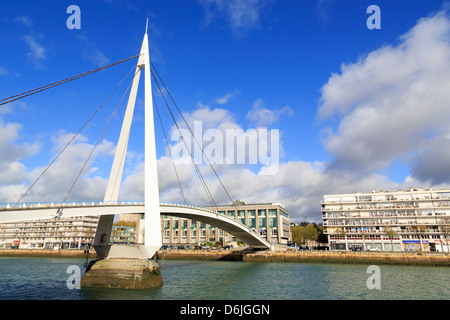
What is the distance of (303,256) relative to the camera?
5272 centimetres

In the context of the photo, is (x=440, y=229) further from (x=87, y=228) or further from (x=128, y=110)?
(x=87, y=228)

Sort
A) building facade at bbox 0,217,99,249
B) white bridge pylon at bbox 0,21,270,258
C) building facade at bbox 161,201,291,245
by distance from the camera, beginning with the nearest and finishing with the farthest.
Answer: white bridge pylon at bbox 0,21,270,258, building facade at bbox 161,201,291,245, building facade at bbox 0,217,99,249

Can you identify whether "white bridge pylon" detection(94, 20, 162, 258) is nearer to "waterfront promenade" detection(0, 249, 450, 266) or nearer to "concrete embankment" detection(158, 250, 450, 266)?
"waterfront promenade" detection(0, 249, 450, 266)

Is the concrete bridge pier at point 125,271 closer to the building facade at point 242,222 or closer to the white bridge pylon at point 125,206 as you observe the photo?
the white bridge pylon at point 125,206

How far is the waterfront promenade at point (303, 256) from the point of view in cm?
4547

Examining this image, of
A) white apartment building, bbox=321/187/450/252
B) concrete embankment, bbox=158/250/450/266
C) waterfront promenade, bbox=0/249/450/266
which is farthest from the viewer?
white apartment building, bbox=321/187/450/252

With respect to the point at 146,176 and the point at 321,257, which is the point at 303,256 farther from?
the point at 146,176

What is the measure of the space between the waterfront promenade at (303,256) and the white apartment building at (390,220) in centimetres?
1373

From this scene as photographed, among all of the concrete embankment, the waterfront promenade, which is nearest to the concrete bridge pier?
the waterfront promenade

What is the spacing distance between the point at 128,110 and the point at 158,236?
538 inches

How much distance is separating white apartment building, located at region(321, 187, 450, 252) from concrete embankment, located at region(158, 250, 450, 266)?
13.8m

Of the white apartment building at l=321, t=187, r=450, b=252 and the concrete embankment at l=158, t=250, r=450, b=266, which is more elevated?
the white apartment building at l=321, t=187, r=450, b=252

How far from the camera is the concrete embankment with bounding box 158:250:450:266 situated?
→ 45.3 meters

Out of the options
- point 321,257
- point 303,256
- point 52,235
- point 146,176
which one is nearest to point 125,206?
point 146,176
